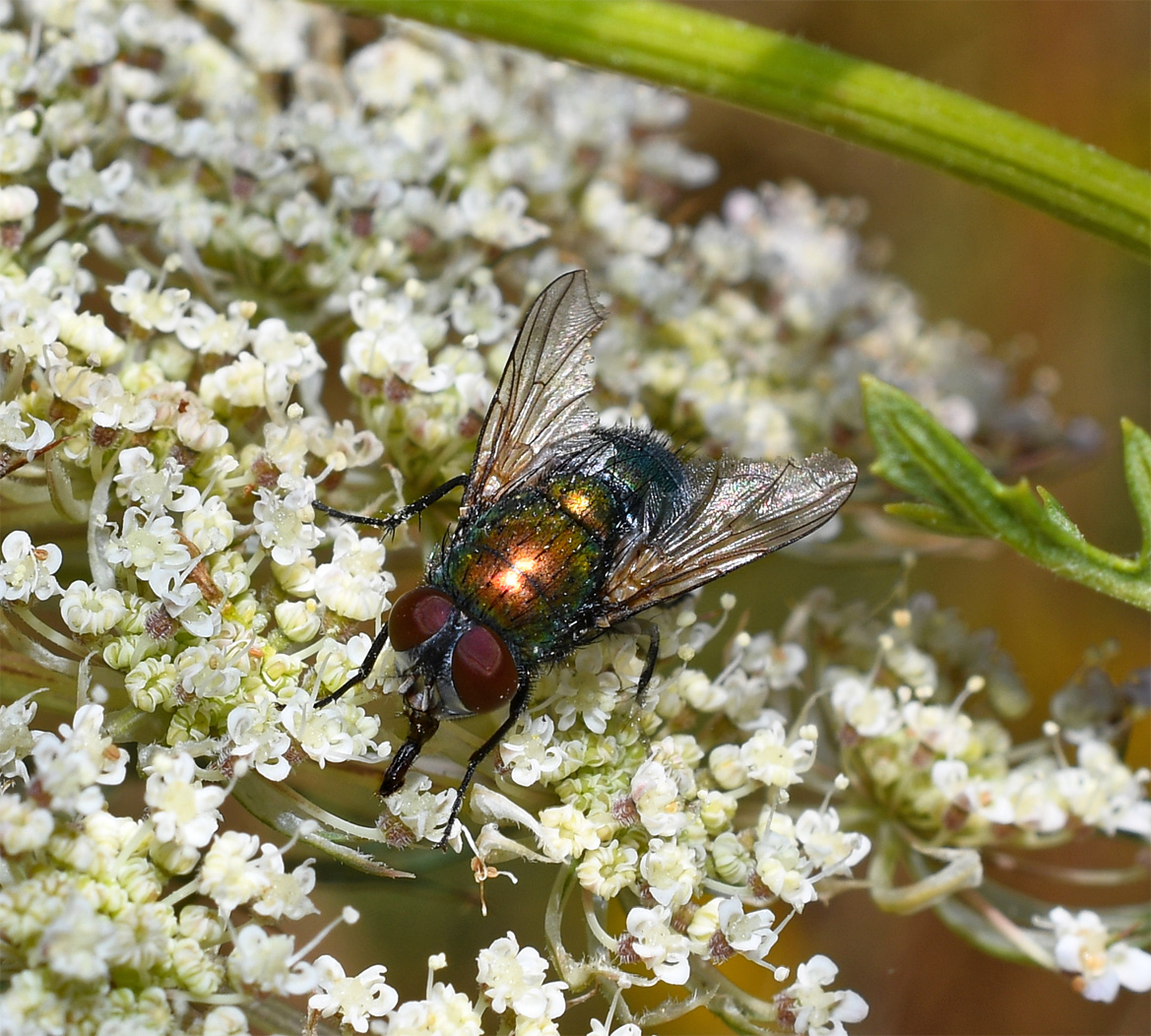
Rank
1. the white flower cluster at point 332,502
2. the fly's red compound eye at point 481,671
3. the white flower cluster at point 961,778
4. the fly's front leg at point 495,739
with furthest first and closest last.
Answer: the white flower cluster at point 961,778 < the fly's front leg at point 495,739 < the fly's red compound eye at point 481,671 < the white flower cluster at point 332,502

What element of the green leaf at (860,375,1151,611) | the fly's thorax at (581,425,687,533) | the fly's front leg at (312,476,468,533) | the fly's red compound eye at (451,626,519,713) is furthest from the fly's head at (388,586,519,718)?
the green leaf at (860,375,1151,611)

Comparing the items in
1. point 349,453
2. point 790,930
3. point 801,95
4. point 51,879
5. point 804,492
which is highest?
point 801,95

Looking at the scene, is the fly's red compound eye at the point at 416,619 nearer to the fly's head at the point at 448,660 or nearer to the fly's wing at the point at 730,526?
the fly's head at the point at 448,660

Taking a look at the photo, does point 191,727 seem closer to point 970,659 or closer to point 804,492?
point 804,492

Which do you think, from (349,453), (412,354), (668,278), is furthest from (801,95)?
(349,453)

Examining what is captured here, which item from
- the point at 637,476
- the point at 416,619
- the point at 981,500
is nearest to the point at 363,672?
the point at 416,619

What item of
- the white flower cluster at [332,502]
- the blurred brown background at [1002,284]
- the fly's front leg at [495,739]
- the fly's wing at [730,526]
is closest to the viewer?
the white flower cluster at [332,502]

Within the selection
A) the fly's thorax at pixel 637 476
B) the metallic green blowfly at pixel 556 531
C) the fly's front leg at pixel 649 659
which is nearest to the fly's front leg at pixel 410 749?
the metallic green blowfly at pixel 556 531

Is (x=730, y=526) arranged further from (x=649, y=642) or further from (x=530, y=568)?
(x=530, y=568)
